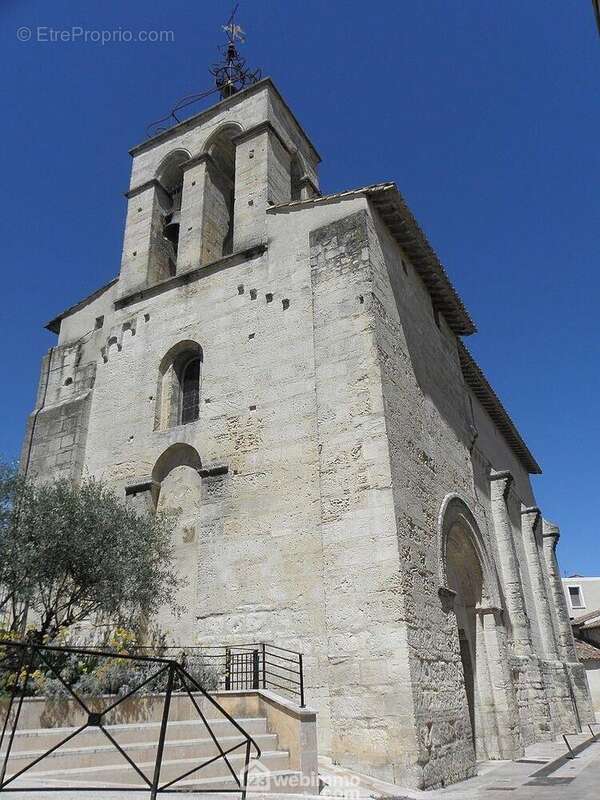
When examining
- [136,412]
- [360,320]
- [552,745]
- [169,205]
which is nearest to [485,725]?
[552,745]

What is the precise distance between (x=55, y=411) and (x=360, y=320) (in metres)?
7.68

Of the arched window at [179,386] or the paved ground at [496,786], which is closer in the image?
the paved ground at [496,786]

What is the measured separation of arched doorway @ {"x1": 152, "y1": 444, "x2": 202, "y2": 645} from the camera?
1032cm

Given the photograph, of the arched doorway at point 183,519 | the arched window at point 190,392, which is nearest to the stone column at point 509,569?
the arched doorway at point 183,519

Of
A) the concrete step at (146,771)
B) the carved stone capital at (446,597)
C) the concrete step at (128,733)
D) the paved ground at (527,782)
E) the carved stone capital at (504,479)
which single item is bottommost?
the paved ground at (527,782)

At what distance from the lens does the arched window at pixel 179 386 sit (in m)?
12.4

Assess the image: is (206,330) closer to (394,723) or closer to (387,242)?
(387,242)

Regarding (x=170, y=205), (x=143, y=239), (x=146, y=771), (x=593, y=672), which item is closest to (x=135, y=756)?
(x=146, y=771)

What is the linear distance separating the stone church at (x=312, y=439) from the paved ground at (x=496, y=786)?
322mm

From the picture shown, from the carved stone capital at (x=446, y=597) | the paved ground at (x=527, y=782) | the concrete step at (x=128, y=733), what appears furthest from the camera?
the carved stone capital at (x=446, y=597)

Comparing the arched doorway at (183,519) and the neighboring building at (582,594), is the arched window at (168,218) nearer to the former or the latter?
the arched doorway at (183,519)

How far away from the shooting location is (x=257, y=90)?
50.7ft

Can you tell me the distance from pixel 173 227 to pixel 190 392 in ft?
17.9

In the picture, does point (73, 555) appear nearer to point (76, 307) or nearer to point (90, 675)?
point (90, 675)
